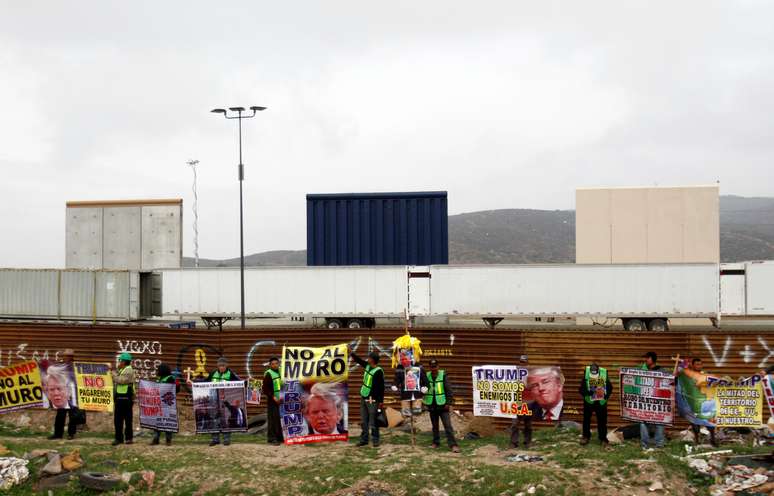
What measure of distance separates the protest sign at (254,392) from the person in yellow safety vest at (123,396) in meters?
3.79

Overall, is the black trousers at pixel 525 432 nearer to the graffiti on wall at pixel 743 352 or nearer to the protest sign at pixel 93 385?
the graffiti on wall at pixel 743 352

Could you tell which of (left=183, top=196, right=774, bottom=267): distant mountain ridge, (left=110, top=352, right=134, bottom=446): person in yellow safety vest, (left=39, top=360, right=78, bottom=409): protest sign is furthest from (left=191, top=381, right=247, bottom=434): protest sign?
(left=183, top=196, right=774, bottom=267): distant mountain ridge

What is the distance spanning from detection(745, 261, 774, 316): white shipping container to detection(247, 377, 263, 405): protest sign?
70.4 feet

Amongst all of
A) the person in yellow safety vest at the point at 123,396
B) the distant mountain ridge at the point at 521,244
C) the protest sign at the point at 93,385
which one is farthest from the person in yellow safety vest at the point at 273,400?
the distant mountain ridge at the point at 521,244

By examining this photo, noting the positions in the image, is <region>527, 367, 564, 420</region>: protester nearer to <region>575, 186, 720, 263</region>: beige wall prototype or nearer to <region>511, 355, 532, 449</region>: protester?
<region>511, 355, 532, 449</region>: protester

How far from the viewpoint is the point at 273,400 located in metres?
14.0

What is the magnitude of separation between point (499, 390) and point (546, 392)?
108cm

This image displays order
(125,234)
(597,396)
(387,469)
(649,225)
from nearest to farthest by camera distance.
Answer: (387,469), (597,396), (649,225), (125,234)

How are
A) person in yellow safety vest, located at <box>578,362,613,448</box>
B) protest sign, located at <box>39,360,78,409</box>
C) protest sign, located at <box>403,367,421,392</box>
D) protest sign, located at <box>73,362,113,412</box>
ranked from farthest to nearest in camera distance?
protest sign, located at <box>403,367,421,392</box>, protest sign, located at <box>73,362,113,412</box>, protest sign, located at <box>39,360,78,409</box>, person in yellow safety vest, located at <box>578,362,613,448</box>

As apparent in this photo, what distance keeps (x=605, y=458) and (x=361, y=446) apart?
467 cm

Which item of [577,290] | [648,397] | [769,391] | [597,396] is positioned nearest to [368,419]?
[597,396]

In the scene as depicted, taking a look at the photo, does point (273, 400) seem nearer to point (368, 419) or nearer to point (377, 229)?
point (368, 419)

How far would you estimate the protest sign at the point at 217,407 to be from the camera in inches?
543

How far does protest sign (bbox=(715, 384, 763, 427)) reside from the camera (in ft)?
44.1
